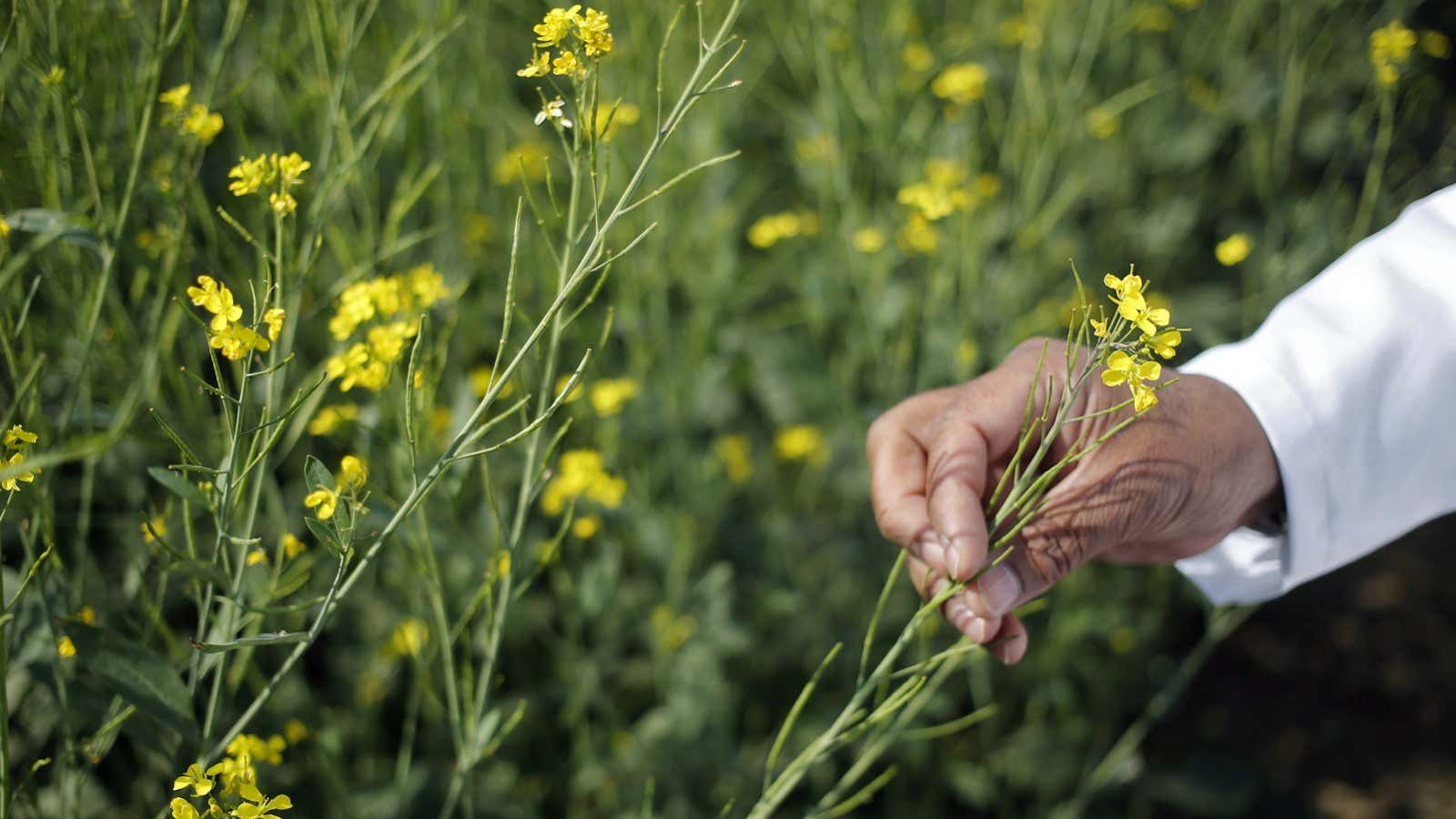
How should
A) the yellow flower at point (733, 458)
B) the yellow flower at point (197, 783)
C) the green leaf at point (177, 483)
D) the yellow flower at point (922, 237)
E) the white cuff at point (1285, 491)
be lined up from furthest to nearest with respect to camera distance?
the yellow flower at point (733, 458) → the yellow flower at point (922, 237) → the white cuff at point (1285, 491) → the green leaf at point (177, 483) → the yellow flower at point (197, 783)

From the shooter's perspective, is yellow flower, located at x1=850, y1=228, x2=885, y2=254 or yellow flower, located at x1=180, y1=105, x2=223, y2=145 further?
yellow flower, located at x1=850, y1=228, x2=885, y2=254

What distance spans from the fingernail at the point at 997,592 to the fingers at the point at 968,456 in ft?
0.19

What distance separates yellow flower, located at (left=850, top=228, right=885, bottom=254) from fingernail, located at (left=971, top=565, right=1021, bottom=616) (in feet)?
2.43

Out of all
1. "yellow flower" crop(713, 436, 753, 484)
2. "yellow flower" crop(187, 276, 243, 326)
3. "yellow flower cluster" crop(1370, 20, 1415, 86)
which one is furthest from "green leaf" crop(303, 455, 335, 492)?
"yellow flower cluster" crop(1370, 20, 1415, 86)

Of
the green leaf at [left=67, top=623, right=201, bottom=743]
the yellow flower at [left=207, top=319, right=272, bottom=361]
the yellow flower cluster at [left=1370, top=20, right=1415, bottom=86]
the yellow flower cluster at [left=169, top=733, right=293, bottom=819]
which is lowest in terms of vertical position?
the green leaf at [left=67, top=623, right=201, bottom=743]

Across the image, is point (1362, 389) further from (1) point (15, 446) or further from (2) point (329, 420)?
(1) point (15, 446)

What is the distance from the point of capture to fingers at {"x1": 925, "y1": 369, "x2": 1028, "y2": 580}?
0.77 meters

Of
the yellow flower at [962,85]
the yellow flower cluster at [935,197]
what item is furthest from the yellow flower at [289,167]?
the yellow flower at [962,85]

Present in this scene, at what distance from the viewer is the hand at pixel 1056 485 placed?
83 cm

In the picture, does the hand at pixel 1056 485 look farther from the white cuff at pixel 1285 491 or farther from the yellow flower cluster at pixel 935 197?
the yellow flower cluster at pixel 935 197

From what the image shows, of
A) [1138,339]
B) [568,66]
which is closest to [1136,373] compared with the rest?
[1138,339]

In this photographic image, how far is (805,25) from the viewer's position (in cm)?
185

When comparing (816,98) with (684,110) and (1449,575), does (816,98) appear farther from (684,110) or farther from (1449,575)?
(1449,575)

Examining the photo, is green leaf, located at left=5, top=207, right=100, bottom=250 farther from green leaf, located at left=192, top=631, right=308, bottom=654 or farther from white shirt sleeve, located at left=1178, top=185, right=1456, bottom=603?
white shirt sleeve, located at left=1178, top=185, right=1456, bottom=603
